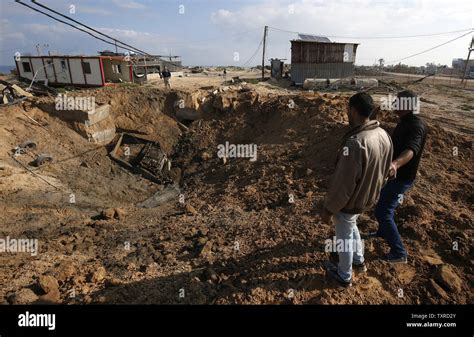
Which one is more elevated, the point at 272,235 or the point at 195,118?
the point at 195,118

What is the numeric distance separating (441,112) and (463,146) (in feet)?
27.7

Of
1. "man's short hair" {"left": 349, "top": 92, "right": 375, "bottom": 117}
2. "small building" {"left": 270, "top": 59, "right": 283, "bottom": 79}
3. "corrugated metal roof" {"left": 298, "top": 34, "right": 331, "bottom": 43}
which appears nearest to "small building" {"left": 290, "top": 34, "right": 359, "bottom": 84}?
"corrugated metal roof" {"left": 298, "top": 34, "right": 331, "bottom": 43}

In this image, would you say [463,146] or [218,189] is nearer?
[463,146]

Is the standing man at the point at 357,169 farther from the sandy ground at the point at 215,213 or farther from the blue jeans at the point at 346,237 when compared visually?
the sandy ground at the point at 215,213

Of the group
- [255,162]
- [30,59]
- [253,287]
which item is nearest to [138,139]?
[255,162]

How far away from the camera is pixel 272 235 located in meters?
4.70

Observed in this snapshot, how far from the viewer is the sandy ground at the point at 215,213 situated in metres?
3.51

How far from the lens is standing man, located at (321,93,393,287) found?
2.62 m

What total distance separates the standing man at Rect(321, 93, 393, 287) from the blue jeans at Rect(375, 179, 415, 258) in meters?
0.54

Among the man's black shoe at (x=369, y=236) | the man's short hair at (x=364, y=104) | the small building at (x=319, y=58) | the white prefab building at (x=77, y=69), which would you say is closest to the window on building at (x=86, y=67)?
the white prefab building at (x=77, y=69)

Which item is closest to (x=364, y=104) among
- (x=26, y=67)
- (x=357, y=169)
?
(x=357, y=169)

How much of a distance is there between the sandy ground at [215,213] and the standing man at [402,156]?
22.5 inches

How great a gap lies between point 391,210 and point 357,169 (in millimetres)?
1226

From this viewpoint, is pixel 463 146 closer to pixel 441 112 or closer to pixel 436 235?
pixel 436 235
